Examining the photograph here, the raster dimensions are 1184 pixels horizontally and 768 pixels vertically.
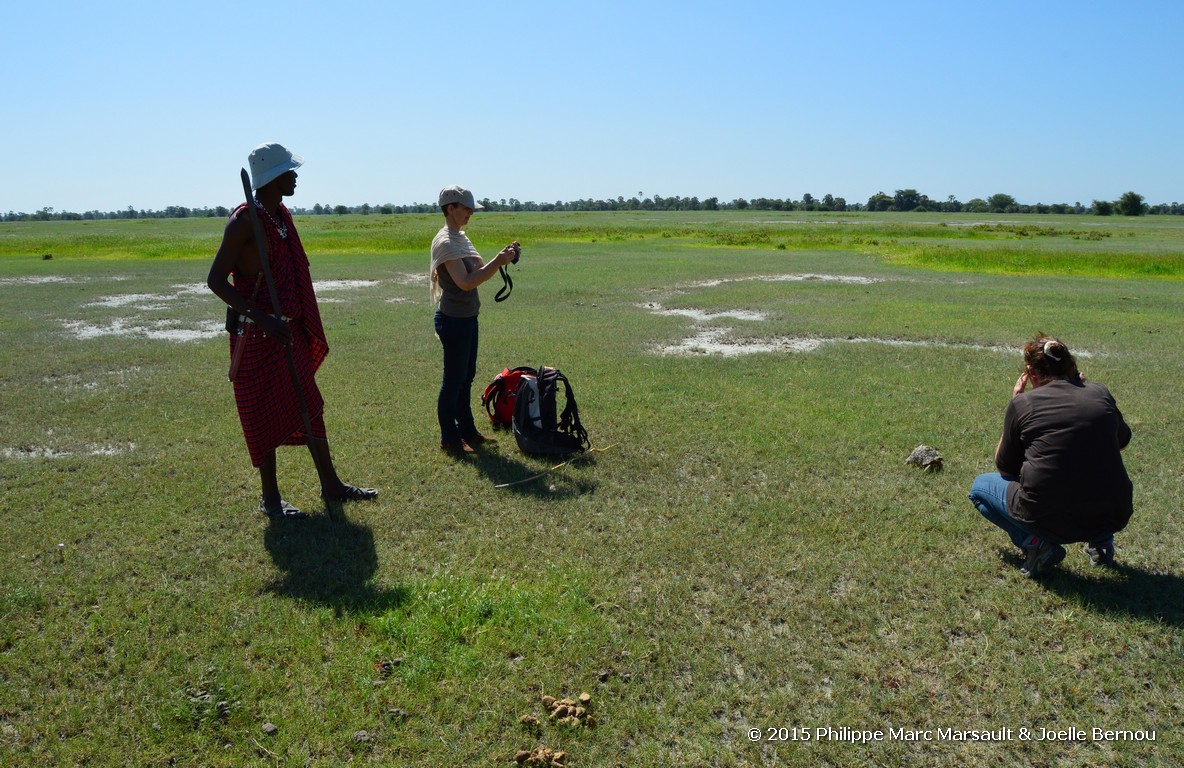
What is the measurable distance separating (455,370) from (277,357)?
1.70 m

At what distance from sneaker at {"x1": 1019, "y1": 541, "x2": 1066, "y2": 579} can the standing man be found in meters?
4.65

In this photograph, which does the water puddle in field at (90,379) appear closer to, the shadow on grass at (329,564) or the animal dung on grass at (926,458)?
the shadow on grass at (329,564)

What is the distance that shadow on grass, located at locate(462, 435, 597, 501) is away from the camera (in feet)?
19.9

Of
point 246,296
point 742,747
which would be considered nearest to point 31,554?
point 246,296

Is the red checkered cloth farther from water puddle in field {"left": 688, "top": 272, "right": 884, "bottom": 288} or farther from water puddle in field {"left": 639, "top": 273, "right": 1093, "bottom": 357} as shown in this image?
water puddle in field {"left": 688, "top": 272, "right": 884, "bottom": 288}

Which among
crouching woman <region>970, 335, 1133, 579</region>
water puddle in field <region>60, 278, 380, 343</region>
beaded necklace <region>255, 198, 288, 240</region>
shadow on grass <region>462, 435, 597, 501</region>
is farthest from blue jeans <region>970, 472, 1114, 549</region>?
water puddle in field <region>60, 278, 380, 343</region>

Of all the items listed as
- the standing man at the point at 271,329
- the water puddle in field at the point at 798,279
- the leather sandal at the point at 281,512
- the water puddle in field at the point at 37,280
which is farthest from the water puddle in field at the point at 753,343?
the water puddle in field at the point at 37,280

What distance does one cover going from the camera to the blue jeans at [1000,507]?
455cm

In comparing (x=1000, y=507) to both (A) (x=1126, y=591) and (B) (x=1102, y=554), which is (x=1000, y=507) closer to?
(B) (x=1102, y=554)

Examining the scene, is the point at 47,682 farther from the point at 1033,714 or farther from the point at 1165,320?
the point at 1165,320

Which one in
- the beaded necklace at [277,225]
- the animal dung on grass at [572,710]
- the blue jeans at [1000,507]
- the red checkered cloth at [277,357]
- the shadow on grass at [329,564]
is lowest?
the animal dung on grass at [572,710]

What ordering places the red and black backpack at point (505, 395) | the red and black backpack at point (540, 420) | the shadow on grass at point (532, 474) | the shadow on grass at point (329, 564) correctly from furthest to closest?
the red and black backpack at point (505, 395), the red and black backpack at point (540, 420), the shadow on grass at point (532, 474), the shadow on grass at point (329, 564)
